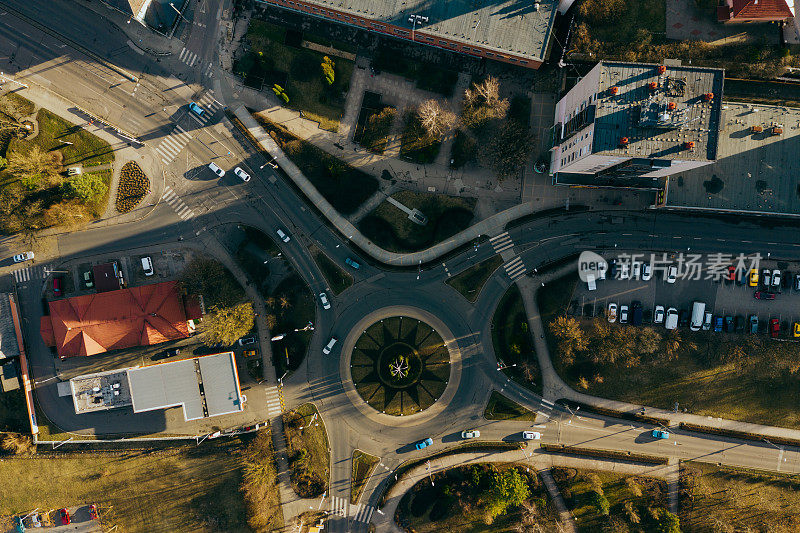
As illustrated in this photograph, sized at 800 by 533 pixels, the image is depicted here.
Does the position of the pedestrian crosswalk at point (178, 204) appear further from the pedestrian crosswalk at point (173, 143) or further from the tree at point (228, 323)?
the tree at point (228, 323)

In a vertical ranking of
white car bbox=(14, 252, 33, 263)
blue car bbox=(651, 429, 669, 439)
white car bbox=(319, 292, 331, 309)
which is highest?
white car bbox=(14, 252, 33, 263)

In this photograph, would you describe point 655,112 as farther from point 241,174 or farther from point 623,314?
point 241,174

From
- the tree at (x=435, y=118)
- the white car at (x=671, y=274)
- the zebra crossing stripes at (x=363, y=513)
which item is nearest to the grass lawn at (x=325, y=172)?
the tree at (x=435, y=118)

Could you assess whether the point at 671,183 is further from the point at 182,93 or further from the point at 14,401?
the point at 14,401

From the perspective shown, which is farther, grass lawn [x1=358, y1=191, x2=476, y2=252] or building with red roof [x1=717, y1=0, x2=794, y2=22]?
grass lawn [x1=358, y1=191, x2=476, y2=252]

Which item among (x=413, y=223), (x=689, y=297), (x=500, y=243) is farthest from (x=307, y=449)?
(x=689, y=297)

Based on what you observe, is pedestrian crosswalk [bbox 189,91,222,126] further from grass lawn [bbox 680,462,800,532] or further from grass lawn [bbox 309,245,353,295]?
grass lawn [bbox 680,462,800,532]

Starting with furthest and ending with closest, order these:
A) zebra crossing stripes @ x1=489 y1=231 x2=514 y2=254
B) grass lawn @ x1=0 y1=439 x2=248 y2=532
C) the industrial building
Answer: grass lawn @ x1=0 y1=439 x2=248 y2=532
zebra crossing stripes @ x1=489 y1=231 x2=514 y2=254
the industrial building

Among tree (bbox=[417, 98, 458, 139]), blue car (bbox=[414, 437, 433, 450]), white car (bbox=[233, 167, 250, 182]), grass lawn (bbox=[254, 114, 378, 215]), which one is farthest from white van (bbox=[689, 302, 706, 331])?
white car (bbox=[233, 167, 250, 182])

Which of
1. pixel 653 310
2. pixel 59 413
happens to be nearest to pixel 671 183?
pixel 653 310
